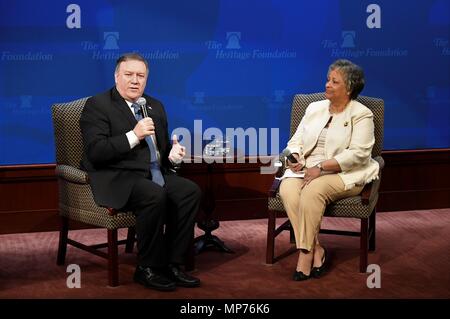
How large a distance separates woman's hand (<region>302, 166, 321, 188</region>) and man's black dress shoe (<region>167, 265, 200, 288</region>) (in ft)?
3.06

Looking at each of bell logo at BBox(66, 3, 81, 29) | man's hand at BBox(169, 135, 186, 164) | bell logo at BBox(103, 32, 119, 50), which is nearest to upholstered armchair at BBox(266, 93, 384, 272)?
man's hand at BBox(169, 135, 186, 164)

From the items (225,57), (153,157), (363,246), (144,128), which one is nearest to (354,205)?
(363,246)

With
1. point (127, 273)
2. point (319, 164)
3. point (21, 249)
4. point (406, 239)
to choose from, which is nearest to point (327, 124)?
point (319, 164)

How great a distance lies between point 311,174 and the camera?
4.83 m

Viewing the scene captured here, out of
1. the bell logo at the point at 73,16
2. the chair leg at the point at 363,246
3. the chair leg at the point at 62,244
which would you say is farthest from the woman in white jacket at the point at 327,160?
the bell logo at the point at 73,16

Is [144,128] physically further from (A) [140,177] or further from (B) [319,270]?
(B) [319,270]

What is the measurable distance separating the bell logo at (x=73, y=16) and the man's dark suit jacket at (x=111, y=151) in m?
1.14

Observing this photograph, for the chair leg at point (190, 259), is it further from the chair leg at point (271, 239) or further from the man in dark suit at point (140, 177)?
the chair leg at point (271, 239)

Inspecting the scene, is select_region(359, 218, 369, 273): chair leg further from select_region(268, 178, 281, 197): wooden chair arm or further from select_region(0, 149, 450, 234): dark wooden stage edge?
select_region(0, 149, 450, 234): dark wooden stage edge

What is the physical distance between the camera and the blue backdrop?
5.62 meters

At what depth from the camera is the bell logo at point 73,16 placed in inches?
221

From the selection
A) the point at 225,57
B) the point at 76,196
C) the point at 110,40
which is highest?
the point at 110,40

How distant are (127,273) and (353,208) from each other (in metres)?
1.46

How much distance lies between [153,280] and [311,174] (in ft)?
3.95
